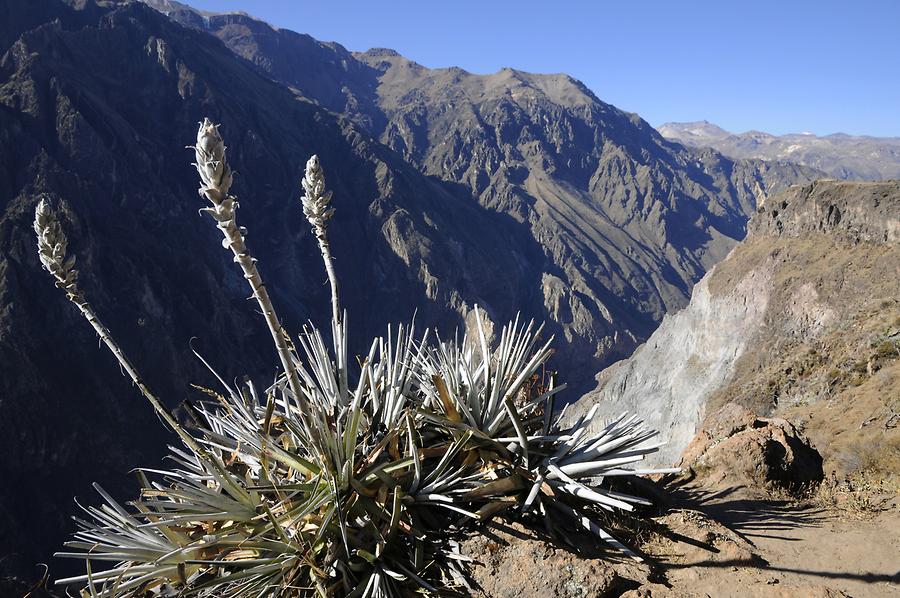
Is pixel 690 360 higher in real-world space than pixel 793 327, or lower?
lower

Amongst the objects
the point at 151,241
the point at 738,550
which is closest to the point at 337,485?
the point at 738,550

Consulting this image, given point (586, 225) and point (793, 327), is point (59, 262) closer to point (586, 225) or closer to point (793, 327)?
point (793, 327)

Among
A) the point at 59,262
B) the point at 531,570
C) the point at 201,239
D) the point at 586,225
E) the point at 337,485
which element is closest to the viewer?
the point at 531,570

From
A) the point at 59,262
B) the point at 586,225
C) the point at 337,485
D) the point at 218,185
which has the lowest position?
the point at 337,485

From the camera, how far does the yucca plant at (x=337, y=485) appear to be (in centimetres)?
263

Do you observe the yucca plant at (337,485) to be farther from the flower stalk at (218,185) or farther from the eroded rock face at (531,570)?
the eroded rock face at (531,570)

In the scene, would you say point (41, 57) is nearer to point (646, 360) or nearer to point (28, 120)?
point (28, 120)

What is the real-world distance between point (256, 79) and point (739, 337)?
123 metres

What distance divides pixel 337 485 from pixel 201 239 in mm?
74112

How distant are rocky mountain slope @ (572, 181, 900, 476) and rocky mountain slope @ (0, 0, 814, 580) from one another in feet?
59.9

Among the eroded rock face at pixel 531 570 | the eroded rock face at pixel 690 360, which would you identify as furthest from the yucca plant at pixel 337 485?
the eroded rock face at pixel 690 360

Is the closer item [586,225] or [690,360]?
[690,360]

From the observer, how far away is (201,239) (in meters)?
70.1

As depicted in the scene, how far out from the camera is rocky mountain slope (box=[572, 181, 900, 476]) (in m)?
15.3
